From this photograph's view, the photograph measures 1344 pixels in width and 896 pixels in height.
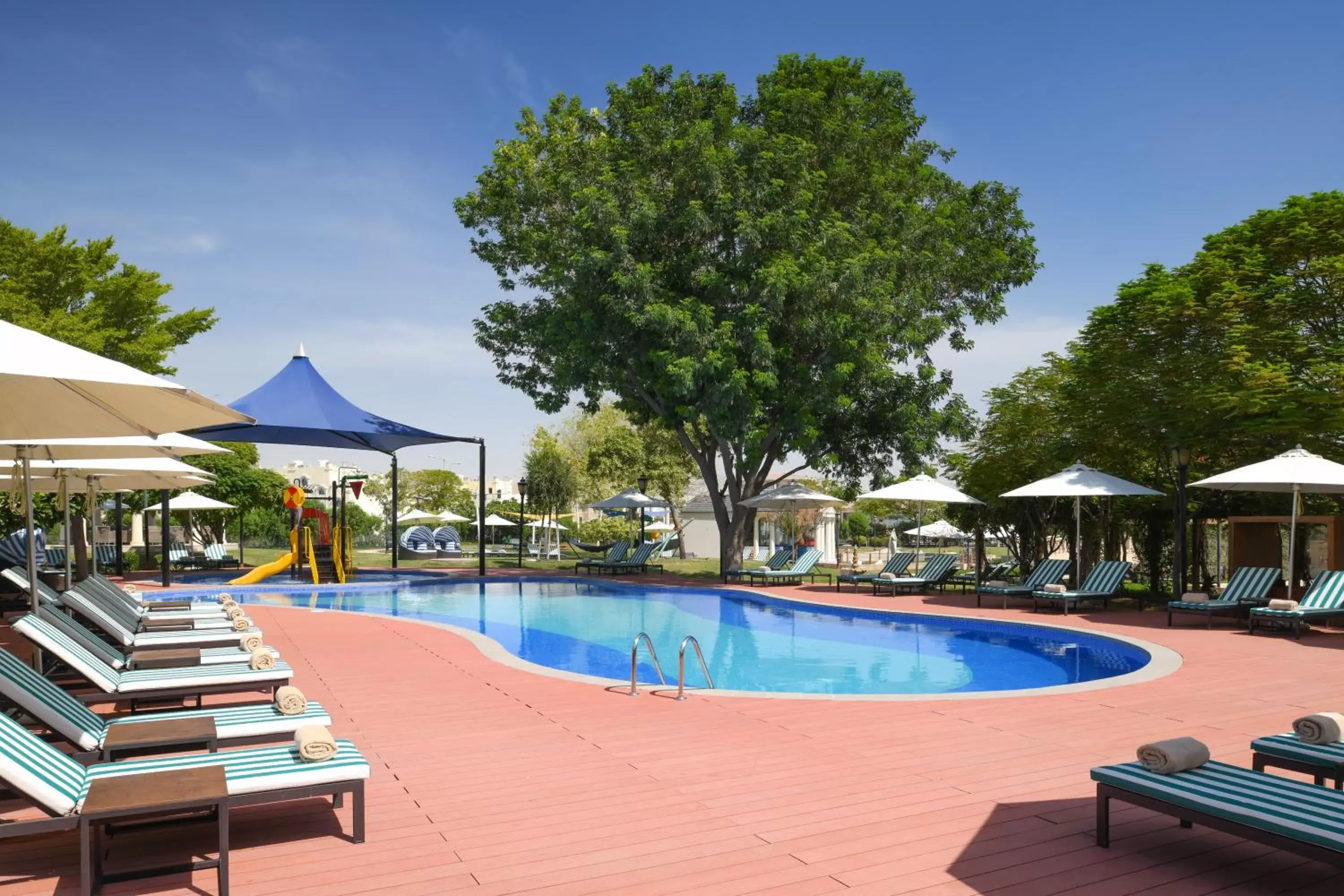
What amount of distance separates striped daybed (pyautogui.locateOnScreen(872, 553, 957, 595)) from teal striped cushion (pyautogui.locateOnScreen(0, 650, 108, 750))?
15.9 metres

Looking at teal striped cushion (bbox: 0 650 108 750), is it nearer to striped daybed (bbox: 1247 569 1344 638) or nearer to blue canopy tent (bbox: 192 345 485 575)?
striped daybed (bbox: 1247 569 1344 638)

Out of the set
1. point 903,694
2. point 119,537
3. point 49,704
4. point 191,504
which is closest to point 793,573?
point 903,694

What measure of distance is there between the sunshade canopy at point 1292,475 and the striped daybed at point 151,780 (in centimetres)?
1213

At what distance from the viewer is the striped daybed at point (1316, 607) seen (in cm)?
1204

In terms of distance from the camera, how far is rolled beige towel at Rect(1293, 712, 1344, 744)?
4746 mm

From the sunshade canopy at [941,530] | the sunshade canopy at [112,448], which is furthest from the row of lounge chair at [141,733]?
the sunshade canopy at [941,530]

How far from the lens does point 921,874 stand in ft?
12.9

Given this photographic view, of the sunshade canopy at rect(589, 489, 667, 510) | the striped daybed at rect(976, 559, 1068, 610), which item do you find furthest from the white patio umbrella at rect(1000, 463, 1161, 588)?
the sunshade canopy at rect(589, 489, 667, 510)

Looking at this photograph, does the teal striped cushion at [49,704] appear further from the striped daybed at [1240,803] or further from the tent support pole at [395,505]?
the tent support pole at [395,505]

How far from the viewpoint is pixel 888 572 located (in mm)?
19875

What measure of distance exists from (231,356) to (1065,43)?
2711 centimetres

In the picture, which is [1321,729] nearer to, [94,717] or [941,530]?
[94,717]

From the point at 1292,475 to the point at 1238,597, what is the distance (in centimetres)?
210

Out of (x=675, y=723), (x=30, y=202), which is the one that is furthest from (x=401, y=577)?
(x=675, y=723)
